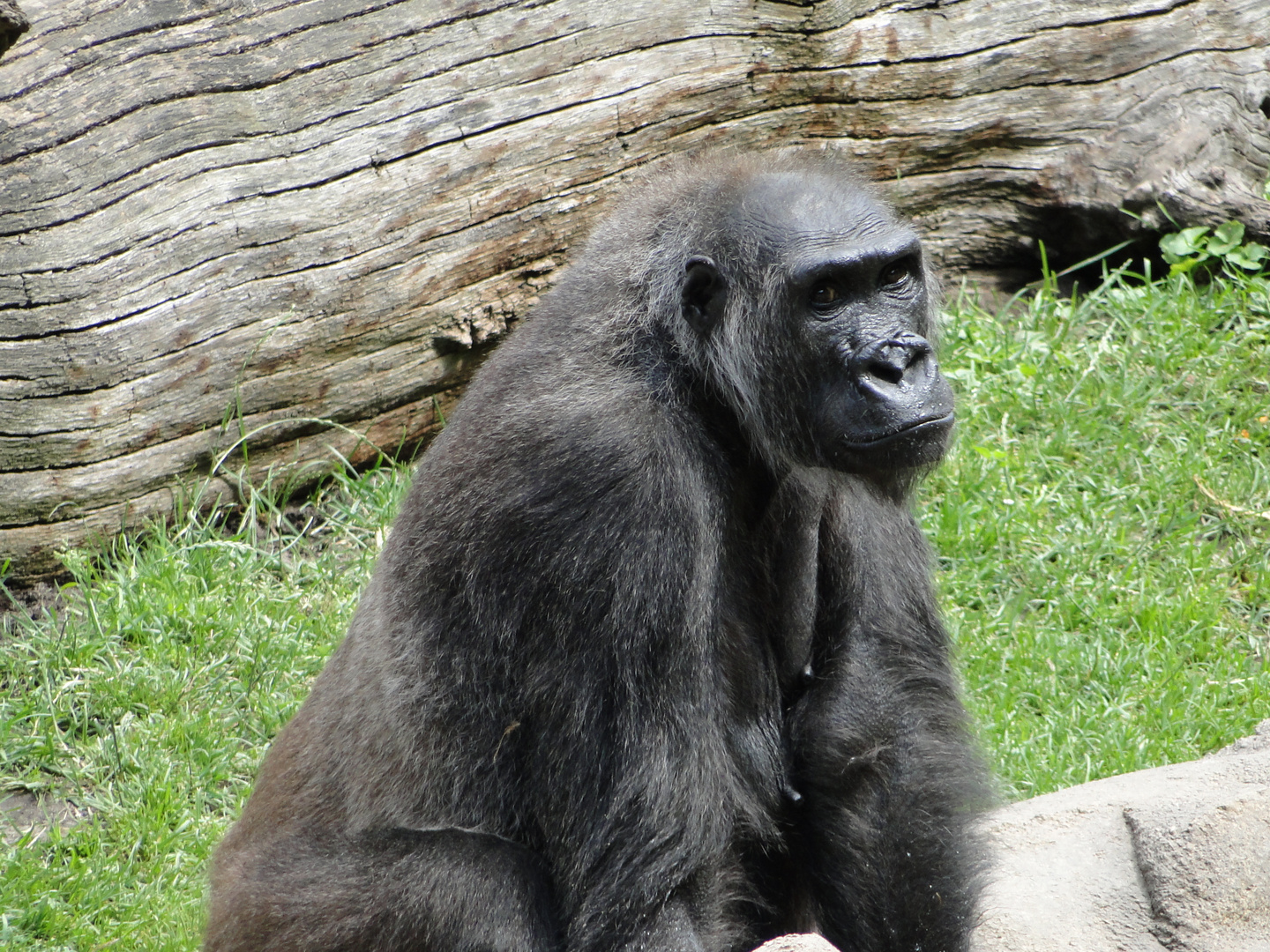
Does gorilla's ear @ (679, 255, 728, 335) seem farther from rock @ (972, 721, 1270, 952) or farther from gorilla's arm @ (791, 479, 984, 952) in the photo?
rock @ (972, 721, 1270, 952)

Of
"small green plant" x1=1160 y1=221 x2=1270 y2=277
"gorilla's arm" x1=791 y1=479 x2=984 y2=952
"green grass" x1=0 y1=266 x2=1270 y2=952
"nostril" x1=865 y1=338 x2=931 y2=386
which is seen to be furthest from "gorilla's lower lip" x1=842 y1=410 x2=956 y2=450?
"small green plant" x1=1160 y1=221 x2=1270 y2=277

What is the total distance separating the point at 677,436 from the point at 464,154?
3.08 m

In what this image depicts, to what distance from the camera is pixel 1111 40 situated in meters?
7.76

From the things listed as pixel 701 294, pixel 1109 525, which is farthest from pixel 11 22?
pixel 1109 525

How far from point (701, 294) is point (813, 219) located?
0.37 meters

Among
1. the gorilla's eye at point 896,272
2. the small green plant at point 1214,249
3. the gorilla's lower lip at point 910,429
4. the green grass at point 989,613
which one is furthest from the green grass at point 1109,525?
the gorilla's eye at point 896,272

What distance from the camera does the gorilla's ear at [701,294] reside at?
4.00 m

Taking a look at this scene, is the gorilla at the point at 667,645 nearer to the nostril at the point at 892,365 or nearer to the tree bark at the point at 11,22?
the nostril at the point at 892,365

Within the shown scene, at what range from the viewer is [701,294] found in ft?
13.3

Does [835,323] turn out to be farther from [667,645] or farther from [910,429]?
[667,645]

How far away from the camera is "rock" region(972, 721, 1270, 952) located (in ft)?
12.9

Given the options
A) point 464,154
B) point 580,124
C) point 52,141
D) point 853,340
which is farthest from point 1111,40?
point 52,141

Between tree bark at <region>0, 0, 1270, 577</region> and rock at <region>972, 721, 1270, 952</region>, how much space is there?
3.54 meters

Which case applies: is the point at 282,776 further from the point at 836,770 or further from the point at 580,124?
the point at 580,124
